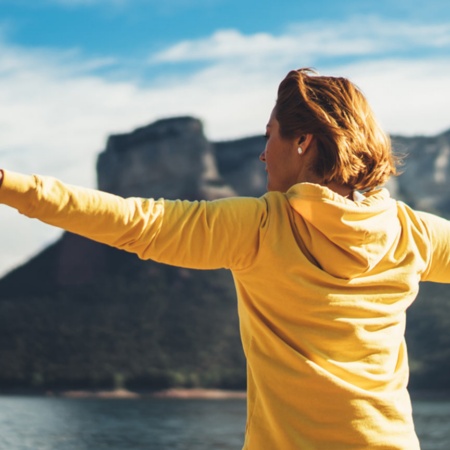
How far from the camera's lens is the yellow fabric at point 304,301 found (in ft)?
4.95

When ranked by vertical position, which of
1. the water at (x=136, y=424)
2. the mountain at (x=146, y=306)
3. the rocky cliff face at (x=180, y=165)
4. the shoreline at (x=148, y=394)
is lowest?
the shoreline at (x=148, y=394)

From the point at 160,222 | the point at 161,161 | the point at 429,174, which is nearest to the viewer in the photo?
the point at 160,222

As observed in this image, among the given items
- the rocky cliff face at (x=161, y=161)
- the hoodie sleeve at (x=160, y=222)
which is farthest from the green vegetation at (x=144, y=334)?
the hoodie sleeve at (x=160, y=222)

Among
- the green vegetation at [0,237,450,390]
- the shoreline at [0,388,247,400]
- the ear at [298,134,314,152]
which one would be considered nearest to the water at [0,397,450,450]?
the shoreline at [0,388,247,400]

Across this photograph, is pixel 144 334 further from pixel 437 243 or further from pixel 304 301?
pixel 304 301

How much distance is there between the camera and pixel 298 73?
1.65 meters

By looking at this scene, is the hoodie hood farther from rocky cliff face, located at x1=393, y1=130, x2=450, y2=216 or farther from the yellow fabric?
rocky cliff face, located at x1=393, y1=130, x2=450, y2=216

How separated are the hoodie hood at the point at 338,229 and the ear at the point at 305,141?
0.07 m

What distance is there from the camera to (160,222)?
4.87 feet

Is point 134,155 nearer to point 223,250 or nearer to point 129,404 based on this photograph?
point 129,404

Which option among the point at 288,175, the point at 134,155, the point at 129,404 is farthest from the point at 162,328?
the point at 288,175

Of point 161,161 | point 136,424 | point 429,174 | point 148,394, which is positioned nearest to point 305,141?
point 136,424

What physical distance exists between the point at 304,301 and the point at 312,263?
0.06m

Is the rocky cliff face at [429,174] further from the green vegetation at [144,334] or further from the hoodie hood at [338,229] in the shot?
the hoodie hood at [338,229]
